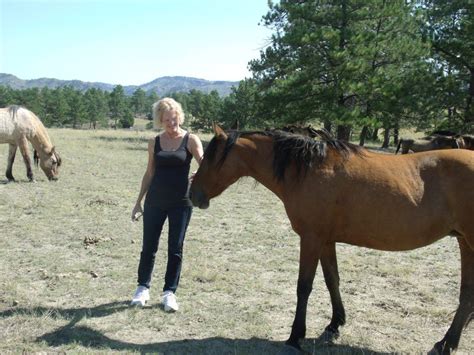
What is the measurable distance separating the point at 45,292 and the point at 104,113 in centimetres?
7620

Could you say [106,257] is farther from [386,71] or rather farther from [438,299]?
[386,71]

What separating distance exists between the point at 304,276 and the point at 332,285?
0.56m

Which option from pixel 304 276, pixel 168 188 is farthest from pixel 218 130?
pixel 304 276

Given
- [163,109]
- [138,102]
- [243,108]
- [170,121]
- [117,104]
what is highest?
[138,102]

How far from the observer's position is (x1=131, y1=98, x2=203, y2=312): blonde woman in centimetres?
450

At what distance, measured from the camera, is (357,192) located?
12.0ft

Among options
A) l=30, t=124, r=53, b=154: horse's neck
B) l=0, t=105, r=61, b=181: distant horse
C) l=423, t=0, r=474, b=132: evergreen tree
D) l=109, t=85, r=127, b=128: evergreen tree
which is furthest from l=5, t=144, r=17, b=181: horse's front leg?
l=109, t=85, r=127, b=128: evergreen tree

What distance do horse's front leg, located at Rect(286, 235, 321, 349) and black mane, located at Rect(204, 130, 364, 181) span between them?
0.63m

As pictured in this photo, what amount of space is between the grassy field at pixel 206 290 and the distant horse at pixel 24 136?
3506 mm

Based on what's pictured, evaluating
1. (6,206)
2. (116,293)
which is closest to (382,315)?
(116,293)

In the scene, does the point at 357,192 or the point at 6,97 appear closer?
the point at 357,192

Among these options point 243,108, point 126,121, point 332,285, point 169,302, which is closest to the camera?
point 332,285

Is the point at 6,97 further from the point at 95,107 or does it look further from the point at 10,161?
the point at 10,161

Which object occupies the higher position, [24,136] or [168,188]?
[168,188]
